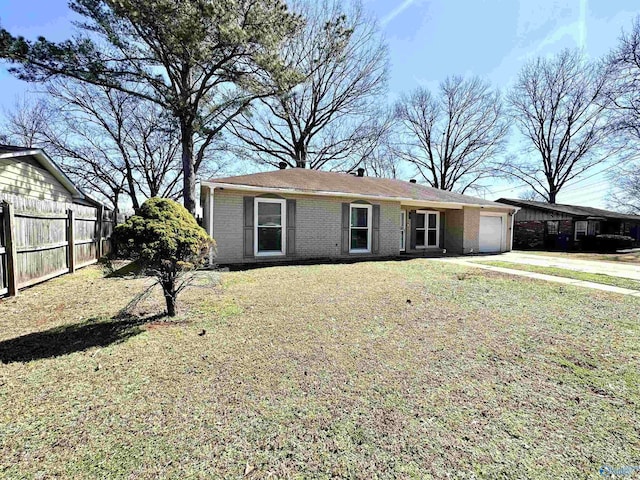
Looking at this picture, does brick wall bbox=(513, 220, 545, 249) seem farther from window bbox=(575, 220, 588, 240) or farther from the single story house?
the single story house

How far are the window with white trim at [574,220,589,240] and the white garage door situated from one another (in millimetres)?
Result: 9304

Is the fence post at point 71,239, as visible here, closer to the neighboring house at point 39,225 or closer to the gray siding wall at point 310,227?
the neighboring house at point 39,225

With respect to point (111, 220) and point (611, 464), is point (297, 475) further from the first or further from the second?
point (111, 220)

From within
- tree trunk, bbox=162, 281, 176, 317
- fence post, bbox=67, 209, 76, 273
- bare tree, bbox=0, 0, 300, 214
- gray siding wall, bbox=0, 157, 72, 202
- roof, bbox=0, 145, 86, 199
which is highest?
bare tree, bbox=0, 0, 300, 214

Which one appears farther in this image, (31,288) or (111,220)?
(111,220)

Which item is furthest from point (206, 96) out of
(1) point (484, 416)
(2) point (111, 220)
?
(1) point (484, 416)

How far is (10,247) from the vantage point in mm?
5793

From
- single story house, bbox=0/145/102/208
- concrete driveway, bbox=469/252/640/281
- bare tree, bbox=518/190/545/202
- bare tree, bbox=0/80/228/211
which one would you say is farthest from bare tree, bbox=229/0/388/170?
bare tree, bbox=518/190/545/202

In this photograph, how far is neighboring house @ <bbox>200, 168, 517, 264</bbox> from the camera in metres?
10.1

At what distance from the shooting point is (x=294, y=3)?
1759cm

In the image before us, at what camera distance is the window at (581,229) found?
69.7 ft

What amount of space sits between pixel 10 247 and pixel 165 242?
4136 mm

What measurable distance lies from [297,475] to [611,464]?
2.06 metres

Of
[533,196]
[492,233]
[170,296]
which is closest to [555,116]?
[533,196]
